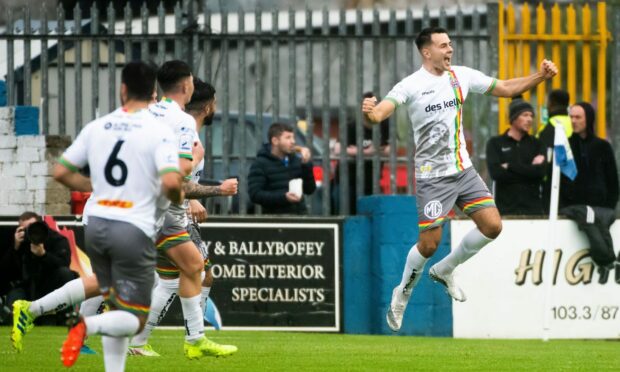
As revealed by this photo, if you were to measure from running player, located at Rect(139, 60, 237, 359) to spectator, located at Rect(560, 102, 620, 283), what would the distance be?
6426 mm

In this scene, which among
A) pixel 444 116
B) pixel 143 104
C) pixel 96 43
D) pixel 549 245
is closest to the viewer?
pixel 143 104

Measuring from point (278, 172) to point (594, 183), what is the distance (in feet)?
11.8

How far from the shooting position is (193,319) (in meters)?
11.1

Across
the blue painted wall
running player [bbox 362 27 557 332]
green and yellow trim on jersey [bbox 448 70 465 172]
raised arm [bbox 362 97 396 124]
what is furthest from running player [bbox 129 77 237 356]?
the blue painted wall

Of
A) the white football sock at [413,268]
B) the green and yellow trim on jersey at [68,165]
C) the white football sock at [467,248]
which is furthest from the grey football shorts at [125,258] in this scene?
the white football sock at [467,248]

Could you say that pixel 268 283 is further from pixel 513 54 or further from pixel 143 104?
pixel 143 104

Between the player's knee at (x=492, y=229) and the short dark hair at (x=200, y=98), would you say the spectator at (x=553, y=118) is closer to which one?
the player's knee at (x=492, y=229)

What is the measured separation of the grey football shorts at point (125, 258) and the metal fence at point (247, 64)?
805cm

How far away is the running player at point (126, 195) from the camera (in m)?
8.53

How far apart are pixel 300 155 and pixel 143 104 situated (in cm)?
774

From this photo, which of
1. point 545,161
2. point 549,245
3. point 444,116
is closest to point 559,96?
point 545,161

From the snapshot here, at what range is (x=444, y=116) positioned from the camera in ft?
40.0

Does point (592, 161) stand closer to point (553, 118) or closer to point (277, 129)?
point (553, 118)

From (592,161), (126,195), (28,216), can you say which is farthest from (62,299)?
(592,161)
